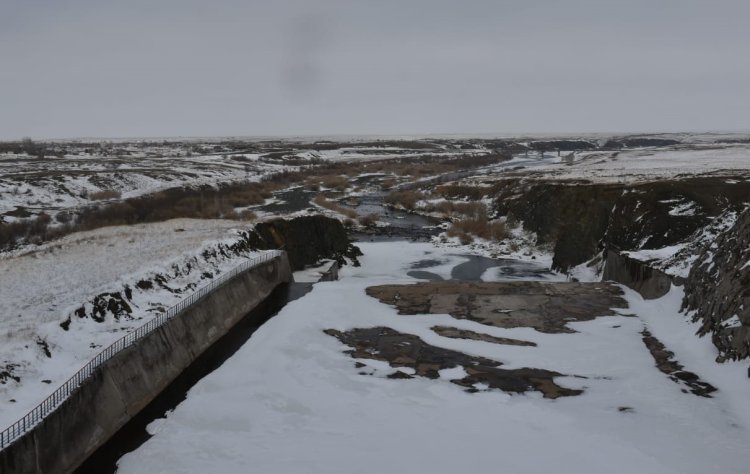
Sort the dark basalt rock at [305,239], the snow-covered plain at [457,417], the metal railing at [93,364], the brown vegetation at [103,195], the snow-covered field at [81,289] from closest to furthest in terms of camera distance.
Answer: the metal railing at [93,364]
the snow-covered plain at [457,417]
the snow-covered field at [81,289]
the dark basalt rock at [305,239]
the brown vegetation at [103,195]

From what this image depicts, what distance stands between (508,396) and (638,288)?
986 cm

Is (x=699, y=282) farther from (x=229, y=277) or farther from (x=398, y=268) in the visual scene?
(x=398, y=268)

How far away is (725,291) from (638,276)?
6480 millimetres

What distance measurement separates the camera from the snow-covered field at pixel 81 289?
11430 mm

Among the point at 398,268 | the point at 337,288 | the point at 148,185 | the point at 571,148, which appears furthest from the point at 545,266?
the point at 571,148

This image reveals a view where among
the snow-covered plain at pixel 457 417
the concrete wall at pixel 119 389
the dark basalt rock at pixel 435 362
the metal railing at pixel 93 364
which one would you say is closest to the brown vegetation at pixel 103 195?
the metal railing at pixel 93 364

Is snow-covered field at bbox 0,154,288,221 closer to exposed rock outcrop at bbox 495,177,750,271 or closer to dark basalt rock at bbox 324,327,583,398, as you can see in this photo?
dark basalt rock at bbox 324,327,583,398

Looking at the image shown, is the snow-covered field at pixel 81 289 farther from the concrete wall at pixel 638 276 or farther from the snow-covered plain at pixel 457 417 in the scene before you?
the concrete wall at pixel 638 276

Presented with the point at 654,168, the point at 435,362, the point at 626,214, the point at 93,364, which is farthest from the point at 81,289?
the point at 654,168

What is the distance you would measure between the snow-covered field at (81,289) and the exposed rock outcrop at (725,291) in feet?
45.8

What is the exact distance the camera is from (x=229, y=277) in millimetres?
19656

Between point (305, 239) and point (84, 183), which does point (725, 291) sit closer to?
point (305, 239)

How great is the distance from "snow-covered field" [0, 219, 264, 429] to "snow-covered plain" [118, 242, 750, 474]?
2.52 meters

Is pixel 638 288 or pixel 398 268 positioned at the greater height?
pixel 638 288
